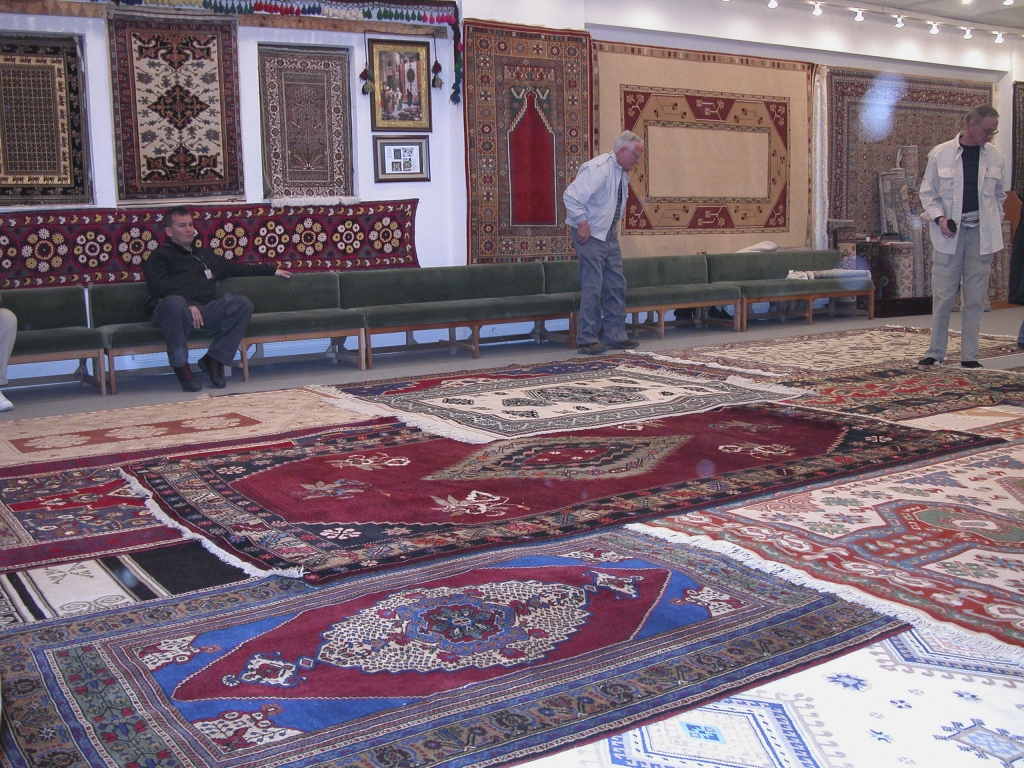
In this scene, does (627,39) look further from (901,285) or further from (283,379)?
(283,379)

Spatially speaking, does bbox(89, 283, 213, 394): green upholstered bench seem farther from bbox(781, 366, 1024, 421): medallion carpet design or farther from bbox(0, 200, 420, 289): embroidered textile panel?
bbox(781, 366, 1024, 421): medallion carpet design

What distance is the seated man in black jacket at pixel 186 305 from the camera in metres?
6.48

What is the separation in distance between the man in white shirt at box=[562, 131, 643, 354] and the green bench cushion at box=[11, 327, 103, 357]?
3.60m

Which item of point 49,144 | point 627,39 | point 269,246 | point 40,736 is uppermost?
point 627,39

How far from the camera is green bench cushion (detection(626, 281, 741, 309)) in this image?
858 centimetres

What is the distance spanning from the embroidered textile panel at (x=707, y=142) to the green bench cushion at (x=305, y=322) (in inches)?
137

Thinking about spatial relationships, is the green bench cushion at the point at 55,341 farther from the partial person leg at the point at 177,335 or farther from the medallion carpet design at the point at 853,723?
the medallion carpet design at the point at 853,723

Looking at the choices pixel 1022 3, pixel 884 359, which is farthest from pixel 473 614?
pixel 1022 3

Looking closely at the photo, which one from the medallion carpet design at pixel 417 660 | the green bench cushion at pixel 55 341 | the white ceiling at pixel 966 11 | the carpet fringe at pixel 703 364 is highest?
the white ceiling at pixel 966 11

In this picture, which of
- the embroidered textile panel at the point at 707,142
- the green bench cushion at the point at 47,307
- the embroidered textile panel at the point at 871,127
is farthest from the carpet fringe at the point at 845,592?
the embroidered textile panel at the point at 871,127

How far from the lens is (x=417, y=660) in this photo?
2.29 meters

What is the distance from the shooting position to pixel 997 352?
7.41 m

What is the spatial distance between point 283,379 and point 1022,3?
9.67 m

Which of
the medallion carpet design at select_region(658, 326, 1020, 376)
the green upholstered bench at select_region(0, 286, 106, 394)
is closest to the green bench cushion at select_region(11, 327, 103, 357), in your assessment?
the green upholstered bench at select_region(0, 286, 106, 394)
